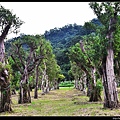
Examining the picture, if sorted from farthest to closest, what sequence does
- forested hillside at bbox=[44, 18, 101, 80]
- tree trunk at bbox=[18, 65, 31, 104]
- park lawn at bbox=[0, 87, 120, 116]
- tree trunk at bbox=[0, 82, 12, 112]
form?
forested hillside at bbox=[44, 18, 101, 80]
tree trunk at bbox=[18, 65, 31, 104]
tree trunk at bbox=[0, 82, 12, 112]
park lawn at bbox=[0, 87, 120, 116]

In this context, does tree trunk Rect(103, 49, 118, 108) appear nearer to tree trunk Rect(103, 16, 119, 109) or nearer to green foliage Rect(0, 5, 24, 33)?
tree trunk Rect(103, 16, 119, 109)

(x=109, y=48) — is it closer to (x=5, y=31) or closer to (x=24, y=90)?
(x=5, y=31)

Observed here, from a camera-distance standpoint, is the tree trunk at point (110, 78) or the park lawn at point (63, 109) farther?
the tree trunk at point (110, 78)

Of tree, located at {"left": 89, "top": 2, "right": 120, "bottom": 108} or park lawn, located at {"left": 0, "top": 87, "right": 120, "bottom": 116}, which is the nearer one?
park lawn, located at {"left": 0, "top": 87, "right": 120, "bottom": 116}

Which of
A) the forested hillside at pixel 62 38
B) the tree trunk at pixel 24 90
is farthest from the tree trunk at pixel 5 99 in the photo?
the forested hillside at pixel 62 38

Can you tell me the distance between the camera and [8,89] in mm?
16516

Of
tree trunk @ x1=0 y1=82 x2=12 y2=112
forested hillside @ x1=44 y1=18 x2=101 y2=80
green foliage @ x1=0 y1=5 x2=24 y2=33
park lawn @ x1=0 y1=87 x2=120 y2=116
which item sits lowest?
park lawn @ x1=0 y1=87 x2=120 y2=116

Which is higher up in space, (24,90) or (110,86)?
(110,86)

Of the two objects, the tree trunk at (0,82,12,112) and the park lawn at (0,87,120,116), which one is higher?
the tree trunk at (0,82,12,112)

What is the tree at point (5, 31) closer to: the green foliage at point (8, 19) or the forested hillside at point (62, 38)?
the green foliage at point (8, 19)

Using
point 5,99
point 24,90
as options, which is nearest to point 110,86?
point 5,99

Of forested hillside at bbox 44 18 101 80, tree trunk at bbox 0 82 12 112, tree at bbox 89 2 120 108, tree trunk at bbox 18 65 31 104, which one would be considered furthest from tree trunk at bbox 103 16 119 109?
forested hillside at bbox 44 18 101 80

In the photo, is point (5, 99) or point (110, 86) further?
point (110, 86)

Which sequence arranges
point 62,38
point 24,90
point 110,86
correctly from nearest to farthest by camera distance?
point 110,86
point 24,90
point 62,38
